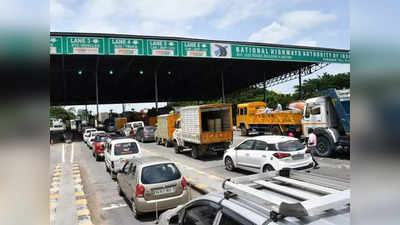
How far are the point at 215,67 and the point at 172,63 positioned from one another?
6.18 m

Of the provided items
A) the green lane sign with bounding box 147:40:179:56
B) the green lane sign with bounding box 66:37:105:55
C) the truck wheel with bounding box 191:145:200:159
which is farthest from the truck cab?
the green lane sign with bounding box 66:37:105:55

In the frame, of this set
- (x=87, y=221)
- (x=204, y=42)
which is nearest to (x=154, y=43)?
(x=204, y=42)

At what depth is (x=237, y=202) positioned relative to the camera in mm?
2783

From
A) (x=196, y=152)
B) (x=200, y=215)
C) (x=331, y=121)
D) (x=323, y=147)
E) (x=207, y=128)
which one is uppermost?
(x=331, y=121)

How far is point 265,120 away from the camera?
22.1 m

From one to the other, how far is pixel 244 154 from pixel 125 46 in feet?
57.5

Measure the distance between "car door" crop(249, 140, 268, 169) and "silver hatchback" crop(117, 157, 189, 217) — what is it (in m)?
3.72

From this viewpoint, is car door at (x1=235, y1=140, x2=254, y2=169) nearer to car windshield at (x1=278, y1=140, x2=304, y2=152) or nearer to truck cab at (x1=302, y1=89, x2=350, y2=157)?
car windshield at (x1=278, y1=140, x2=304, y2=152)

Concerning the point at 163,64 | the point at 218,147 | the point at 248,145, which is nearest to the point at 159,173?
the point at 248,145

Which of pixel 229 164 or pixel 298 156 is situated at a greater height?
pixel 298 156

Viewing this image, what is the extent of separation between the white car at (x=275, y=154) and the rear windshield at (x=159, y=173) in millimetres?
3723

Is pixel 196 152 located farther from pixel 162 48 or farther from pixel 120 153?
pixel 162 48

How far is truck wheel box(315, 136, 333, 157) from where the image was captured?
13594mm

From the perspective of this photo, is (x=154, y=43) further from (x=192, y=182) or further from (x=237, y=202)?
(x=237, y=202)
